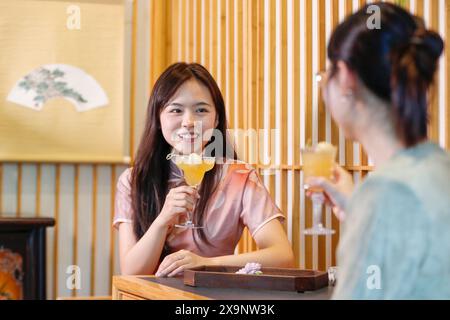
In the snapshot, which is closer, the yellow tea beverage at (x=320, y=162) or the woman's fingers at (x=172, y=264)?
the yellow tea beverage at (x=320, y=162)

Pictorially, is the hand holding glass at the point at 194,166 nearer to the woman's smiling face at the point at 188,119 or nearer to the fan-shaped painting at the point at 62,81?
the woman's smiling face at the point at 188,119

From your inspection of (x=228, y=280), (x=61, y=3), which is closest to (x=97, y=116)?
(x=61, y=3)

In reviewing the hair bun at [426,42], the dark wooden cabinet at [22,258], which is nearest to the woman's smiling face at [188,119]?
the hair bun at [426,42]

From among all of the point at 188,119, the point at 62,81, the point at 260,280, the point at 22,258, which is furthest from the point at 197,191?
the point at 62,81

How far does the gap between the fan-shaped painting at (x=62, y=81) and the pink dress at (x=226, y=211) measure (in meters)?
1.38

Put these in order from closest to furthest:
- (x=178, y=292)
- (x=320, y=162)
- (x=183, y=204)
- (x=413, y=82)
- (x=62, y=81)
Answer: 1. (x=413, y=82)
2. (x=320, y=162)
3. (x=178, y=292)
4. (x=183, y=204)
5. (x=62, y=81)

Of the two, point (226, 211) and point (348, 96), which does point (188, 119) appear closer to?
point (226, 211)

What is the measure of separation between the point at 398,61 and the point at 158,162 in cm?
132

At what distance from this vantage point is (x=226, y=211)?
7.51 feet

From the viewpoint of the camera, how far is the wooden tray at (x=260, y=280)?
4.92 feet

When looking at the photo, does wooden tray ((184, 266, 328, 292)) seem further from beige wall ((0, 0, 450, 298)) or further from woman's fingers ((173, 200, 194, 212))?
beige wall ((0, 0, 450, 298))

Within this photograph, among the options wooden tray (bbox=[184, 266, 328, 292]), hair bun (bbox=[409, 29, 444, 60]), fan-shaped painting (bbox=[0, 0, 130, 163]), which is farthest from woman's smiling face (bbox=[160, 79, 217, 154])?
fan-shaped painting (bbox=[0, 0, 130, 163])

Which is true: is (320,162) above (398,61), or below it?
below

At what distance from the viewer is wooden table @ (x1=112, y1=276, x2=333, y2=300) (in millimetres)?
1432
